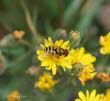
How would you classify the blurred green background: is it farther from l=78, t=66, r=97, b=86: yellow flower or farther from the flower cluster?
the flower cluster

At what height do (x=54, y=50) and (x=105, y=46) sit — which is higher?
(x=105, y=46)

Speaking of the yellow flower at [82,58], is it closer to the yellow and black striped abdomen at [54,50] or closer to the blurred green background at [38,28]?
the yellow and black striped abdomen at [54,50]

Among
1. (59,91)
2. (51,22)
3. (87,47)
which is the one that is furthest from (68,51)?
(51,22)

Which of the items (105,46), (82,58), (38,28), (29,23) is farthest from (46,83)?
(38,28)

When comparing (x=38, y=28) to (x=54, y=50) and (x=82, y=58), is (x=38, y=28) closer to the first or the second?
(x=82, y=58)

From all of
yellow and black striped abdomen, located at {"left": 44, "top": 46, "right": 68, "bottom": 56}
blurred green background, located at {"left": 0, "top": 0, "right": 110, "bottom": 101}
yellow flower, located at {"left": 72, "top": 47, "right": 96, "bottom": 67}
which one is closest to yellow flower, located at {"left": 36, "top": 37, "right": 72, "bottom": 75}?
yellow and black striped abdomen, located at {"left": 44, "top": 46, "right": 68, "bottom": 56}

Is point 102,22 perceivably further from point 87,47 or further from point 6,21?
point 6,21
